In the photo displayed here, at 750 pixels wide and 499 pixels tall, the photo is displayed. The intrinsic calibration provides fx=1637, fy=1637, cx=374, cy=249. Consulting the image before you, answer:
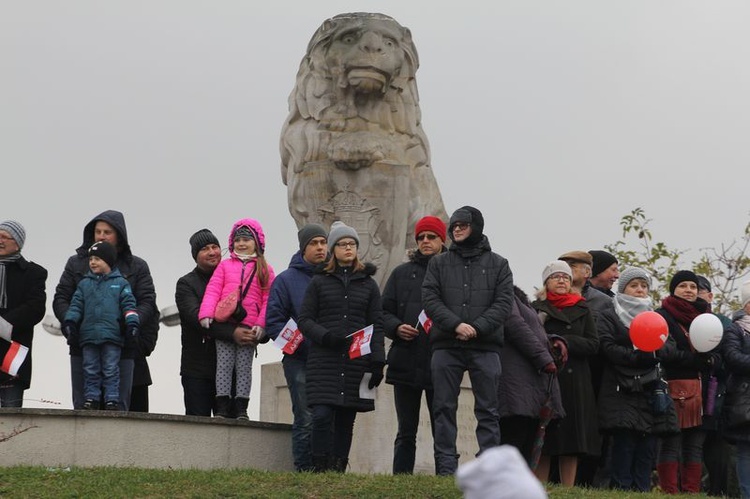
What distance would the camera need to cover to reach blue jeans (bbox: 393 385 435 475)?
11.8 metres

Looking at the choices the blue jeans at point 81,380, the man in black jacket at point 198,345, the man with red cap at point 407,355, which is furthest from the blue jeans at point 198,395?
the man with red cap at point 407,355

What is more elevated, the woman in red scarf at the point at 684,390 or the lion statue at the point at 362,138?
the lion statue at the point at 362,138

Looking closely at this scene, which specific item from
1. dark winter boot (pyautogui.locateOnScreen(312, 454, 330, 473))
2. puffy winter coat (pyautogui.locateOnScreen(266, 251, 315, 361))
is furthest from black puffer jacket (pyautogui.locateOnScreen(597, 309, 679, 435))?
puffy winter coat (pyautogui.locateOnScreen(266, 251, 315, 361))

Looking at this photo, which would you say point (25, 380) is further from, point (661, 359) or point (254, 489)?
point (661, 359)

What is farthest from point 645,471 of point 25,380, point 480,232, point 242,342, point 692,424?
point 25,380

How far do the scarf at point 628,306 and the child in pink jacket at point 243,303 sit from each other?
269 cm

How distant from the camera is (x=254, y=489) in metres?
10.2

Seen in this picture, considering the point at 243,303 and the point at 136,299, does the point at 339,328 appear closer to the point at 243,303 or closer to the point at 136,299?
the point at 243,303

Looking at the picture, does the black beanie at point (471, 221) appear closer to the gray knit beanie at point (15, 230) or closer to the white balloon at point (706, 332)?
the white balloon at point (706, 332)

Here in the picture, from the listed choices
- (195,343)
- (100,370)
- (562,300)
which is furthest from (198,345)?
(562,300)

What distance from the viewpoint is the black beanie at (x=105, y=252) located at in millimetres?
12164

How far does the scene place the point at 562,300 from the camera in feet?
40.0

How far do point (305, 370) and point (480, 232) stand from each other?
1.67m

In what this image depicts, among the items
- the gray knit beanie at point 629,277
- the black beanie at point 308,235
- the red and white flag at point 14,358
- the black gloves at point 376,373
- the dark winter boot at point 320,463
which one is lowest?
the dark winter boot at point 320,463
